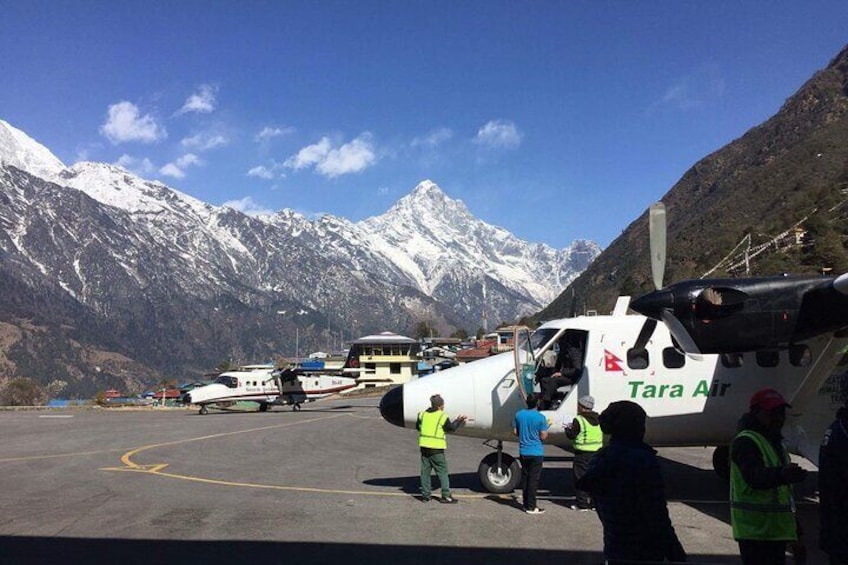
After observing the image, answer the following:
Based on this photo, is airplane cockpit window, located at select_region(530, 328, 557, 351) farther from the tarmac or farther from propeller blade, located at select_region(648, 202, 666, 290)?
the tarmac

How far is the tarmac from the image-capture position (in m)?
7.82

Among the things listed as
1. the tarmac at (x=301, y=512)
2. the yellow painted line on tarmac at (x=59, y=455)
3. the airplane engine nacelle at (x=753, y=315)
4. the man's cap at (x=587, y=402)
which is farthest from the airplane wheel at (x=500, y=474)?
the yellow painted line on tarmac at (x=59, y=455)

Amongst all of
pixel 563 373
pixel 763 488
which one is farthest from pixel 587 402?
pixel 763 488

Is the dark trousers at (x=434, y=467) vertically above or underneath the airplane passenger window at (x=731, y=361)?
underneath

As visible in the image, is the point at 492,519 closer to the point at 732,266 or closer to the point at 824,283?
the point at 824,283

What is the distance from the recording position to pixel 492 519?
31.0ft

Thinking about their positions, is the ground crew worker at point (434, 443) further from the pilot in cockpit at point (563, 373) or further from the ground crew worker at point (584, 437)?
the ground crew worker at point (584, 437)

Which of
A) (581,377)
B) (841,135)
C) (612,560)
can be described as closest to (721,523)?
(581,377)

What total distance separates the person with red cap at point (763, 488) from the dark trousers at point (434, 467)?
5909mm

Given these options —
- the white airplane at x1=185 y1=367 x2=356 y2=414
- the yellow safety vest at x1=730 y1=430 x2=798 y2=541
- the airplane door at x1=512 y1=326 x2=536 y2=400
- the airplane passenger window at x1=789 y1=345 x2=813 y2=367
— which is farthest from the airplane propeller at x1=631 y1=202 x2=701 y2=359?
the white airplane at x1=185 y1=367 x2=356 y2=414

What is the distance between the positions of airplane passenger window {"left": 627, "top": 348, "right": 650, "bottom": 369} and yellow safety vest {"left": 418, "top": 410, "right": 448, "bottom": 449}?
3.26 meters

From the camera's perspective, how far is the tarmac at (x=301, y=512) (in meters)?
7.82

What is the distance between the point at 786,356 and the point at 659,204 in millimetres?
3216

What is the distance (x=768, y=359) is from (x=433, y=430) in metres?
5.66
